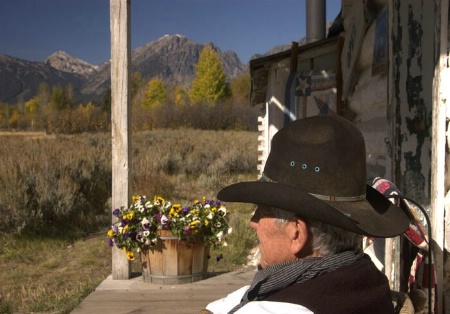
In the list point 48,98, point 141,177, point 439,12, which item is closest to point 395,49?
point 439,12

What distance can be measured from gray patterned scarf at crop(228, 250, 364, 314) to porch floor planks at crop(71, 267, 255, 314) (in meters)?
2.70

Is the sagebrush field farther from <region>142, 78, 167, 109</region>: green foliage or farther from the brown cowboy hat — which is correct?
<region>142, 78, 167, 109</region>: green foliage

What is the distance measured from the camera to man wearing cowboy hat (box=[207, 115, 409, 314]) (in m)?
1.36

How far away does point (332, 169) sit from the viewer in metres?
1.44

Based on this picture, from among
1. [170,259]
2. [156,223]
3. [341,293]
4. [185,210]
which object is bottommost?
[170,259]

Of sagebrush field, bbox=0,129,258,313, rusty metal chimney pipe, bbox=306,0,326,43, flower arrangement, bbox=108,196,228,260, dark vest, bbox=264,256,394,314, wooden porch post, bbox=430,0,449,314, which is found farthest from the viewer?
rusty metal chimney pipe, bbox=306,0,326,43

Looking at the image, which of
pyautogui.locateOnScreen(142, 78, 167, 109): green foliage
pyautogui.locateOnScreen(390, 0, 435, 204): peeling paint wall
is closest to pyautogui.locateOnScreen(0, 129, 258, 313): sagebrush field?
pyautogui.locateOnScreen(390, 0, 435, 204): peeling paint wall

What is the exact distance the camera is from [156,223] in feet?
15.0

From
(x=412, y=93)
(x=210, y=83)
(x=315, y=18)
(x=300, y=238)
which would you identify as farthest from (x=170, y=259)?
(x=210, y=83)

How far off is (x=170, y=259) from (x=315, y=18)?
3805mm

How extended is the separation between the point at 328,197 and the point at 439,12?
1.41 meters

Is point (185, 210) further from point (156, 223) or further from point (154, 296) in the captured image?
point (154, 296)

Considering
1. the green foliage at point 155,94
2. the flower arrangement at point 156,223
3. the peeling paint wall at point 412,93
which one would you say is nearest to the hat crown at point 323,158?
the peeling paint wall at point 412,93

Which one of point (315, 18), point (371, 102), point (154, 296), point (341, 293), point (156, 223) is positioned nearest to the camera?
point (341, 293)
